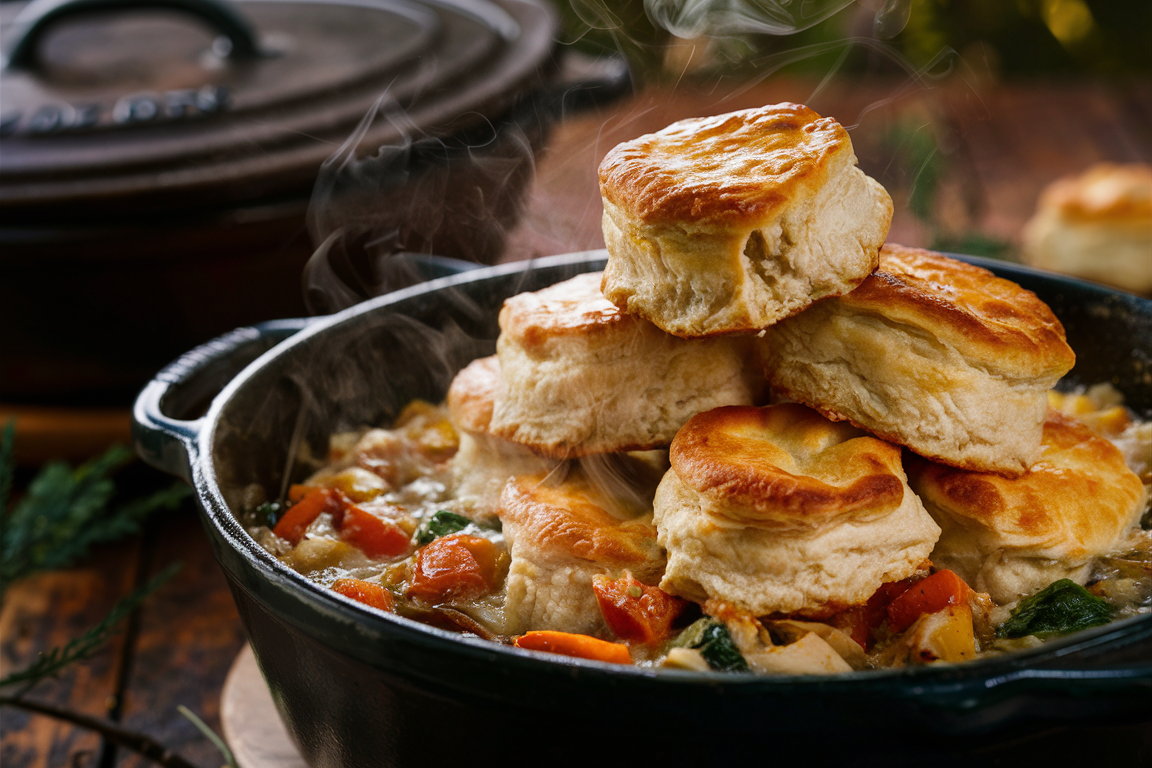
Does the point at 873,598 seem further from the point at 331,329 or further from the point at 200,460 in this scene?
the point at 331,329

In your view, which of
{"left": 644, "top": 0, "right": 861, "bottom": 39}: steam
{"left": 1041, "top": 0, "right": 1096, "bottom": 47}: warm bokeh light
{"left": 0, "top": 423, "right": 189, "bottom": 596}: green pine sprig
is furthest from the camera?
{"left": 1041, "top": 0, "right": 1096, "bottom": 47}: warm bokeh light

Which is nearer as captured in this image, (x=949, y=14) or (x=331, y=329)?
(x=331, y=329)

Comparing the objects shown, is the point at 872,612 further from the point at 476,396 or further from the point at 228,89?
the point at 228,89

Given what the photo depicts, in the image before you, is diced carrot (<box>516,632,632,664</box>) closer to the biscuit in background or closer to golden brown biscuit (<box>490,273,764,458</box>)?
golden brown biscuit (<box>490,273,764,458</box>)

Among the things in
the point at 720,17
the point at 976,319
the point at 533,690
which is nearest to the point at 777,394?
the point at 976,319

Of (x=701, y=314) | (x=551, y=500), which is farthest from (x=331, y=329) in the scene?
(x=701, y=314)

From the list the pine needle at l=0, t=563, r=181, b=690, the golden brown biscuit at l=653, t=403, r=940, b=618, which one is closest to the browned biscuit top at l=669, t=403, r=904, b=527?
the golden brown biscuit at l=653, t=403, r=940, b=618
